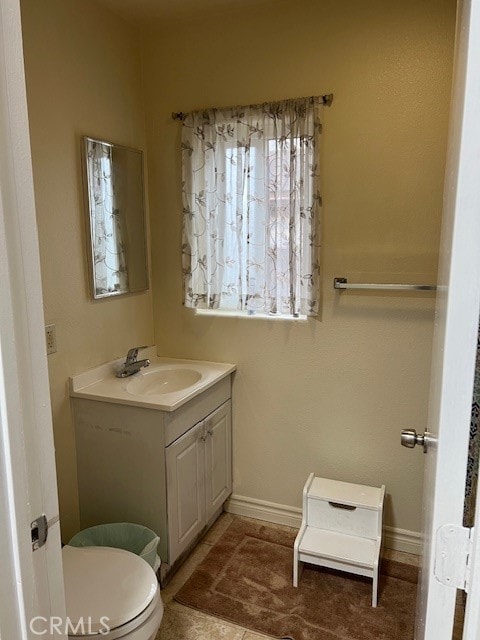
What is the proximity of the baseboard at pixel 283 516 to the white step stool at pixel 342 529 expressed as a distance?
27 centimetres

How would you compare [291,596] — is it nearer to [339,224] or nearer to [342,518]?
[342,518]

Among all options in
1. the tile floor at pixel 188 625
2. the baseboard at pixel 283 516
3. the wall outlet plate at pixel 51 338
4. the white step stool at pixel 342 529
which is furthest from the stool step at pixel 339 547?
the wall outlet plate at pixel 51 338

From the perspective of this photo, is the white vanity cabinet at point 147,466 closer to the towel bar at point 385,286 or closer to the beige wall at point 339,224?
the beige wall at point 339,224

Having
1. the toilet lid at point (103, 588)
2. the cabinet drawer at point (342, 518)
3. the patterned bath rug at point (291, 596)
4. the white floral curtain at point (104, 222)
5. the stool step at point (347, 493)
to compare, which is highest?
the white floral curtain at point (104, 222)

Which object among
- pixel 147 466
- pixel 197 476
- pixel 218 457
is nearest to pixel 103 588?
→ pixel 147 466

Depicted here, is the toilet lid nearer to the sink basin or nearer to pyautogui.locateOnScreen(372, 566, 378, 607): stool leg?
the sink basin

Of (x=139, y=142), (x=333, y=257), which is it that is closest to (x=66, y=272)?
(x=139, y=142)

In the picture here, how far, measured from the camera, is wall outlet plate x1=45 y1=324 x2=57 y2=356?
192 cm

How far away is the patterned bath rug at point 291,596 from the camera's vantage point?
5.95 ft

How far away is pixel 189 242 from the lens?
2.41 metres

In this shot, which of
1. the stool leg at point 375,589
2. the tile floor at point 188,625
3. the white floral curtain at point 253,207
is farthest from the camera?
the white floral curtain at point 253,207

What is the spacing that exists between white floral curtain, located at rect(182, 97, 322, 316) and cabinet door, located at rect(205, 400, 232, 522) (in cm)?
58

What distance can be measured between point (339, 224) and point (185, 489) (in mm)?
1416

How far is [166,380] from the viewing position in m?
2.44
